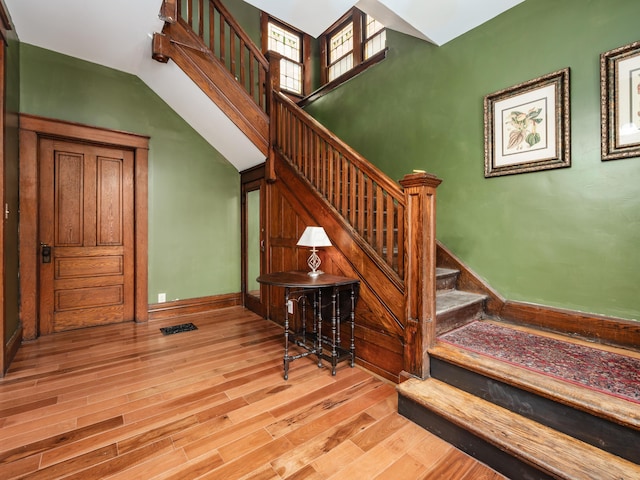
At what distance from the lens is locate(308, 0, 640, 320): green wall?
7.12 feet

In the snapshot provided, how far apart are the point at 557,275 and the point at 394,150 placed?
2.16m

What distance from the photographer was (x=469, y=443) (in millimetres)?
1578

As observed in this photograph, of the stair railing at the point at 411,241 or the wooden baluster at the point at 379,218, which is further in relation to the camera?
the wooden baluster at the point at 379,218

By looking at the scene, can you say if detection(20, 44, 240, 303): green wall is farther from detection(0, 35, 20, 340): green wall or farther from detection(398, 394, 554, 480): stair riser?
detection(398, 394, 554, 480): stair riser

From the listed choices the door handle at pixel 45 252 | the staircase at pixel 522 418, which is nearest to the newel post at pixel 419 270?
the staircase at pixel 522 418

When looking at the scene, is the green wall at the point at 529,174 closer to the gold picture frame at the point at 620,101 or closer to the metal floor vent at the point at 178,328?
the gold picture frame at the point at 620,101

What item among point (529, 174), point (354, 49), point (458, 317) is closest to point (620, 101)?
point (529, 174)

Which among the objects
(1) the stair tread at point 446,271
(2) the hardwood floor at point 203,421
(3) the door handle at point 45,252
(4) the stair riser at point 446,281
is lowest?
(2) the hardwood floor at point 203,421

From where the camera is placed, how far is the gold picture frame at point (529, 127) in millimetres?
2369

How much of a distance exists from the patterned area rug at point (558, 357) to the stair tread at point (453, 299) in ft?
0.66

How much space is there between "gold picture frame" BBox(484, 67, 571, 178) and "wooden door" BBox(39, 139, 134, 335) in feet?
13.7

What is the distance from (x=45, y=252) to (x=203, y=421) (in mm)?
2901

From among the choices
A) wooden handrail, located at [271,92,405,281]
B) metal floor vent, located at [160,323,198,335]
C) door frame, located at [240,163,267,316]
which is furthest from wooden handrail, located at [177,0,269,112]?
metal floor vent, located at [160,323,198,335]

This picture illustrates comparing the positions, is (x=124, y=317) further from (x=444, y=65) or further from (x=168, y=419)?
(x=444, y=65)
